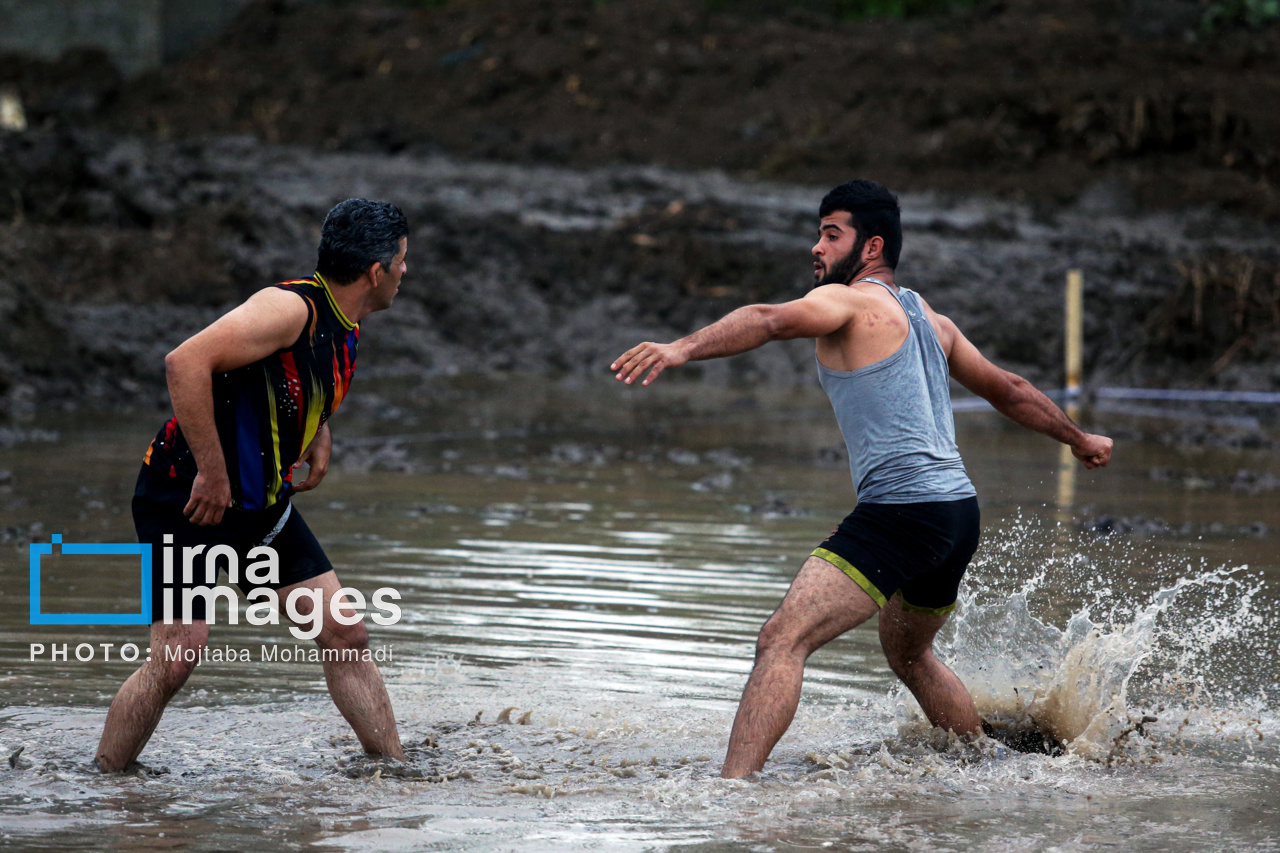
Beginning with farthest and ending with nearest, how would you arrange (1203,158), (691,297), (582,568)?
(1203,158), (691,297), (582,568)

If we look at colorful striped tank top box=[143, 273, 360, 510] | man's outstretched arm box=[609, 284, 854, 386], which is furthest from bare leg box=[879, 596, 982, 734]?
colorful striped tank top box=[143, 273, 360, 510]

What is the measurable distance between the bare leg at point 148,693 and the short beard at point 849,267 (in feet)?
7.30

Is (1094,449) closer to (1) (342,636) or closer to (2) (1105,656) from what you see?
(2) (1105,656)

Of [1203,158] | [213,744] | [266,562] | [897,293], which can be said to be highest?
[1203,158]

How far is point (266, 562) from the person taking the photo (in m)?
4.71

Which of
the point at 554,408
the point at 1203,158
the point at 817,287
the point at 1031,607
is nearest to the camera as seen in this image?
the point at 817,287

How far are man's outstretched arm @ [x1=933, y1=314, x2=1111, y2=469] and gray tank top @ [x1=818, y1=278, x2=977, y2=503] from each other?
0.34 m

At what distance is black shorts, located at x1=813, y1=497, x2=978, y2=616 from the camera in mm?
4668

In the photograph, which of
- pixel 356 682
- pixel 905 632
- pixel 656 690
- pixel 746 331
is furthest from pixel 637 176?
pixel 746 331

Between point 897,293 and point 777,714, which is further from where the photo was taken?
point 897,293

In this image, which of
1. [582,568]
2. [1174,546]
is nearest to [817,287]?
[582,568]

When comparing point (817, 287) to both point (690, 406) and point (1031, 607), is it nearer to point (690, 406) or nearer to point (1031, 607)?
point (1031, 607)

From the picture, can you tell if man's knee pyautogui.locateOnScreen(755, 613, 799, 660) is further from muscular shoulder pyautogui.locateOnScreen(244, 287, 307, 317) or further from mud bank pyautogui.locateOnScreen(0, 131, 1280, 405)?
mud bank pyautogui.locateOnScreen(0, 131, 1280, 405)

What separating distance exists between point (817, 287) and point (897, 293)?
0.26 metres
